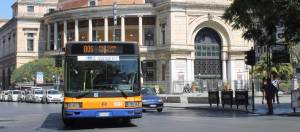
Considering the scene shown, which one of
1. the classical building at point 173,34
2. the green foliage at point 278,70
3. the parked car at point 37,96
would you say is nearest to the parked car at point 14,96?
the parked car at point 37,96

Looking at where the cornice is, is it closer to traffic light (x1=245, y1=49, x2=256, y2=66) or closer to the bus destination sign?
→ traffic light (x1=245, y1=49, x2=256, y2=66)

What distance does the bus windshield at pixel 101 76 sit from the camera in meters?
17.0

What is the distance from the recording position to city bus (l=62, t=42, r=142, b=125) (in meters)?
16.8

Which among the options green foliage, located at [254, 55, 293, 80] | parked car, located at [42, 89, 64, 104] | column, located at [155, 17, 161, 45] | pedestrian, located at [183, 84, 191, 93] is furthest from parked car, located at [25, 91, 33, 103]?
green foliage, located at [254, 55, 293, 80]

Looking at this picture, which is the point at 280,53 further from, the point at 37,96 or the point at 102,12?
the point at 102,12

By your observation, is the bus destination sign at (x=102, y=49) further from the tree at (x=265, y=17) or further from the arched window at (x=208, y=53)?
the arched window at (x=208, y=53)

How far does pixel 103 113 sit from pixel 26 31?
78.0 meters

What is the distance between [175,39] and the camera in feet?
234

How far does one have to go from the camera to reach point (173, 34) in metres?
70.8

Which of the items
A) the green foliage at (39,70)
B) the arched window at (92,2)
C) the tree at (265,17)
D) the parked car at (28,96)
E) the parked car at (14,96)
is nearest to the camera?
the tree at (265,17)

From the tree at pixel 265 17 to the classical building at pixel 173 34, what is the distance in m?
41.9

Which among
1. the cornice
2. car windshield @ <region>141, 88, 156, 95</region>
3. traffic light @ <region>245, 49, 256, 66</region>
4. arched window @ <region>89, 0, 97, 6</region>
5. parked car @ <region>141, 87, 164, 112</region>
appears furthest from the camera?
arched window @ <region>89, 0, 97, 6</region>

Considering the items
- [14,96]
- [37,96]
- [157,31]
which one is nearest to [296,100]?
[37,96]

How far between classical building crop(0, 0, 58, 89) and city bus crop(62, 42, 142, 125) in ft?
247
